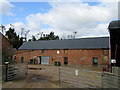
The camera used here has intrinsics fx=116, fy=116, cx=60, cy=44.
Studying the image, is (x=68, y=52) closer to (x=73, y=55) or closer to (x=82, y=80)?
(x=73, y=55)

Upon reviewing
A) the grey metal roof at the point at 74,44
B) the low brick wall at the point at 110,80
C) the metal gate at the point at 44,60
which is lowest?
the metal gate at the point at 44,60

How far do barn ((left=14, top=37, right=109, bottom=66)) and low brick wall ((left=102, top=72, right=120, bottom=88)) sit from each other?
1637cm

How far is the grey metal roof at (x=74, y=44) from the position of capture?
79.9 ft

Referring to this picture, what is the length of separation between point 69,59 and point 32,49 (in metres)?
10.6

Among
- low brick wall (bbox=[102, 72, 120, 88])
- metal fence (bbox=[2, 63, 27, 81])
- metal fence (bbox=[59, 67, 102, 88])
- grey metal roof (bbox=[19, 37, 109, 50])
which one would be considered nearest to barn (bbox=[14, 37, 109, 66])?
grey metal roof (bbox=[19, 37, 109, 50])

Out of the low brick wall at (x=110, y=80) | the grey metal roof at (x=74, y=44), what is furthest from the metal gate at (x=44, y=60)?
the low brick wall at (x=110, y=80)

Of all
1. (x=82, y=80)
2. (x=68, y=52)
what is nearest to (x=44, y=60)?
(x=68, y=52)

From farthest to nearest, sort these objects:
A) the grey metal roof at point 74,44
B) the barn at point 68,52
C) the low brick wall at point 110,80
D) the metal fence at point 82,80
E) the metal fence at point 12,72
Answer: the grey metal roof at point 74,44 < the barn at point 68,52 < the metal fence at point 12,72 < the metal fence at point 82,80 < the low brick wall at point 110,80

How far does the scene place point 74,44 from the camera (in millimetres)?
27141

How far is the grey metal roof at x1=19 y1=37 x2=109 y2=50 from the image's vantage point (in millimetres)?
24369

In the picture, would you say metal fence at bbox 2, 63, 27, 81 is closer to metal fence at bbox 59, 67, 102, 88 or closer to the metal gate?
metal fence at bbox 59, 67, 102, 88

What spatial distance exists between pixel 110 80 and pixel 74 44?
67.5 ft

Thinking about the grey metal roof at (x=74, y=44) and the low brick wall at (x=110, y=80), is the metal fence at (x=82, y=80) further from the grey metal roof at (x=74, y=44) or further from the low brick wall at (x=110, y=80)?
the grey metal roof at (x=74, y=44)

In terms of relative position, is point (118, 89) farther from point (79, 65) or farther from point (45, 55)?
point (45, 55)
